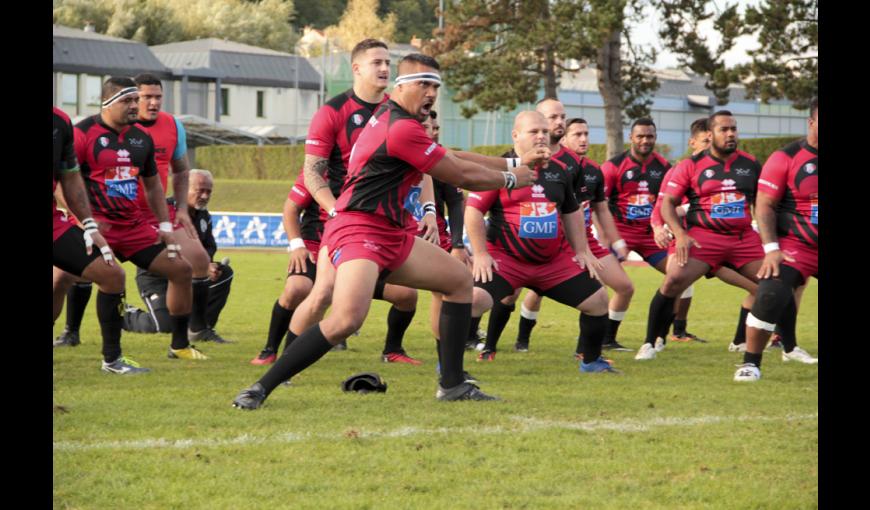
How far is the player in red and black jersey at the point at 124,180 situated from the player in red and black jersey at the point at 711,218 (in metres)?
4.24

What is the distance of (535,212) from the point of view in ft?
32.4

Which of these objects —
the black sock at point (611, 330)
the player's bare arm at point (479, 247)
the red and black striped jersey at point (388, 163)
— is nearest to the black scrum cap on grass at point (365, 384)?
the player's bare arm at point (479, 247)

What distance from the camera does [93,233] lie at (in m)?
8.49

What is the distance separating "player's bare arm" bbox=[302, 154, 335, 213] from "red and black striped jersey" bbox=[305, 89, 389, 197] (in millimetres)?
60

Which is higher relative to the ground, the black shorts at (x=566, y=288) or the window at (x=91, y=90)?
the window at (x=91, y=90)

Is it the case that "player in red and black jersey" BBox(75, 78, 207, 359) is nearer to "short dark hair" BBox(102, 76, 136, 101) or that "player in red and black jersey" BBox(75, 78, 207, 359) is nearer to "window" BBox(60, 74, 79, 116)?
"short dark hair" BBox(102, 76, 136, 101)

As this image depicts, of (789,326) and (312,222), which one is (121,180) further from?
(789,326)

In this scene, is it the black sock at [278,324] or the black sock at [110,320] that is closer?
the black sock at [110,320]

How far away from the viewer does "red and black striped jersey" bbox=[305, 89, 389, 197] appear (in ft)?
29.3

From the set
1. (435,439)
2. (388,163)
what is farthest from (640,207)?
(435,439)

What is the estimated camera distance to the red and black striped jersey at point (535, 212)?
9.77m

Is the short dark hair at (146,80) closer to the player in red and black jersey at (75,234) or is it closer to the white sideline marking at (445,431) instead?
the player in red and black jersey at (75,234)

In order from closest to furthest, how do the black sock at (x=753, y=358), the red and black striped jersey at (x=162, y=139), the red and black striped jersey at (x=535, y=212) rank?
the black sock at (x=753, y=358) → the red and black striped jersey at (x=535, y=212) → the red and black striped jersey at (x=162, y=139)

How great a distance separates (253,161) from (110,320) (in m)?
48.3
